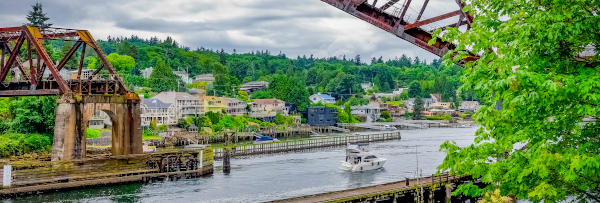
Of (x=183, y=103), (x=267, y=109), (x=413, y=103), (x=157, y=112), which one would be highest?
(x=413, y=103)

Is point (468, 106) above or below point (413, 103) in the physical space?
below

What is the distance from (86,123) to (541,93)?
35.5m

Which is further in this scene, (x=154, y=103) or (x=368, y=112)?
(x=368, y=112)

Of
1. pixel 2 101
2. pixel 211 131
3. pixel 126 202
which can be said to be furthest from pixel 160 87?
pixel 126 202

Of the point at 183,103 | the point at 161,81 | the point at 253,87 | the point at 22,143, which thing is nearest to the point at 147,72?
the point at 253,87

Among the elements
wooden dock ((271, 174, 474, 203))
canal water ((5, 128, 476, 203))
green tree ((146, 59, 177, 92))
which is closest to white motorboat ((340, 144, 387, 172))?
canal water ((5, 128, 476, 203))

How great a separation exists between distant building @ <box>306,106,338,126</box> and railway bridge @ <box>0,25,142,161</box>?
269ft

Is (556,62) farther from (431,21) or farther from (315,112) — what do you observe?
(315,112)

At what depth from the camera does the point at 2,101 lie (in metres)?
64.0

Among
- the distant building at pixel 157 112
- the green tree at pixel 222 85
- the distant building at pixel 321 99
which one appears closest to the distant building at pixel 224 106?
the distant building at pixel 157 112

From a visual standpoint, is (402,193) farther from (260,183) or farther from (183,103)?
(183,103)

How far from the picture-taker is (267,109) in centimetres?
12000

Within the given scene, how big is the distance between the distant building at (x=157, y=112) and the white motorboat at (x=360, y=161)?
48.5 m

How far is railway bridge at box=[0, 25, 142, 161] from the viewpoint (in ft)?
122
